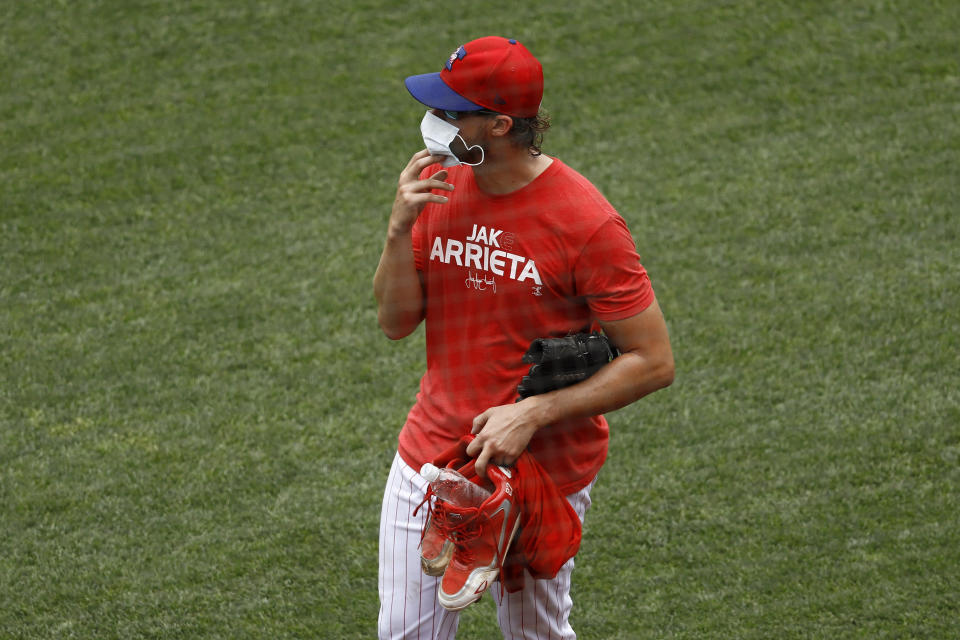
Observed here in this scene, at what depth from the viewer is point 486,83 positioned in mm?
2369

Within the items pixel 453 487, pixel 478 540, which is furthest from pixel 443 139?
pixel 478 540

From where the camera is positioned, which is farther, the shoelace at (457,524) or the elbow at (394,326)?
the elbow at (394,326)

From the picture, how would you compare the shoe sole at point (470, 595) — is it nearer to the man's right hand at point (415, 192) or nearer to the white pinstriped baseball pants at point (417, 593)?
the white pinstriped baseball pants at point (417, 593)

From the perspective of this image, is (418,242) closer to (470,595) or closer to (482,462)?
(482,462)

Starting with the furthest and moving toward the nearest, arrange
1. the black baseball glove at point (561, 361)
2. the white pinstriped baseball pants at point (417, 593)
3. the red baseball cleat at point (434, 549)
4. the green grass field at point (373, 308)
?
the green grass field at point (373, 308) → the white pinstriped baseball pants at point (417, 593) → the red baseball cleat at point (434, 549) → the black baseball glove at point (561, 361)

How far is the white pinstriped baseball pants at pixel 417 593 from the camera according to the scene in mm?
2562

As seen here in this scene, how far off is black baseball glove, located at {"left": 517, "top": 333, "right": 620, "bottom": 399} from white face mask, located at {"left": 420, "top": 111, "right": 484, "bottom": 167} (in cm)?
42

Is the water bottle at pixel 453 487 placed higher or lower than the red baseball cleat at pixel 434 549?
higher

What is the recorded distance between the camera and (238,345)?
15.6ft

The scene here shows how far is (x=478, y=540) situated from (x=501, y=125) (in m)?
0.88

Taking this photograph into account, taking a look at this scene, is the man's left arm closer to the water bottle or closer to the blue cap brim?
the water bottle

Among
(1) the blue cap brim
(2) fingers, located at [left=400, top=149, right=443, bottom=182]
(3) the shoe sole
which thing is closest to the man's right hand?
(2) fingers, located at [left=400, top=149, right=443, bottom=182]

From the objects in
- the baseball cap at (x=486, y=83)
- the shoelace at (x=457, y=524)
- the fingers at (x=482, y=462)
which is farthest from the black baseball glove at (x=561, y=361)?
the baseball cap at (x=486, y=83)

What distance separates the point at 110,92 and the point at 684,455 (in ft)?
13.4
